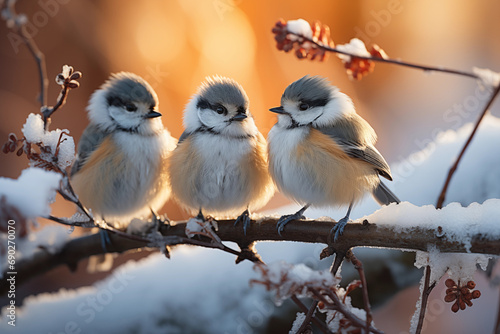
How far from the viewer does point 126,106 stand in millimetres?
1209

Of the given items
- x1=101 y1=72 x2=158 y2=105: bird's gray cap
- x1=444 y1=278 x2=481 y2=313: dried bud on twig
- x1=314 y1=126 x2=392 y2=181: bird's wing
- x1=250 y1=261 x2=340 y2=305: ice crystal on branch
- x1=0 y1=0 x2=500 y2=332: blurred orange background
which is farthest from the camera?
x1=0 y1=0 x2=500 y2=332: blurred orange background

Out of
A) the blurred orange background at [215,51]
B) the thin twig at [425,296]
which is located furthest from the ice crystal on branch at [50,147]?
the blurred orange background at [215,51]

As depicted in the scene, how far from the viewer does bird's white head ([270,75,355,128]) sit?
3.42 ft

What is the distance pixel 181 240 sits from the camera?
625mm

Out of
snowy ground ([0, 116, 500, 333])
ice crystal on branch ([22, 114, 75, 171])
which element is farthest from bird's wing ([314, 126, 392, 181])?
ice crystal on branch ([22, 114, 75, 171])

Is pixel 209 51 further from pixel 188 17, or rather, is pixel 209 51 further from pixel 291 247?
pixel 291 247

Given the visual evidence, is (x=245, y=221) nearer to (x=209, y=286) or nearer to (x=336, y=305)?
(x=209, y=286)

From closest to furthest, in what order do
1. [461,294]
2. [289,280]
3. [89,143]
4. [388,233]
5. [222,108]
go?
1. [289,280]
2. [461,294]
3. [388,233]
4. [222,108]
5. [89,143]

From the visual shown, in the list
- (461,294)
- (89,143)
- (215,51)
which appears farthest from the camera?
(215,51)

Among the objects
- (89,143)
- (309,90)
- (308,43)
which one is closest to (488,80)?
(308,43)

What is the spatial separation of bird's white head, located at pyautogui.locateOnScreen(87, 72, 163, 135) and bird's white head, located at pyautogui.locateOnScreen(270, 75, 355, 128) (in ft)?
1.08

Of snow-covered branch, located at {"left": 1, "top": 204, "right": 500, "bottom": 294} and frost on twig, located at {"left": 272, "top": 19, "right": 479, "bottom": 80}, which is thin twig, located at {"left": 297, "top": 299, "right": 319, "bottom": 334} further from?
frost on twig, located at {"left": 272, "top": 19, "right": 479, "bottom": 80}

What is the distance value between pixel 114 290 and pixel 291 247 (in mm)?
477

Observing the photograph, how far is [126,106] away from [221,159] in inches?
12.5
